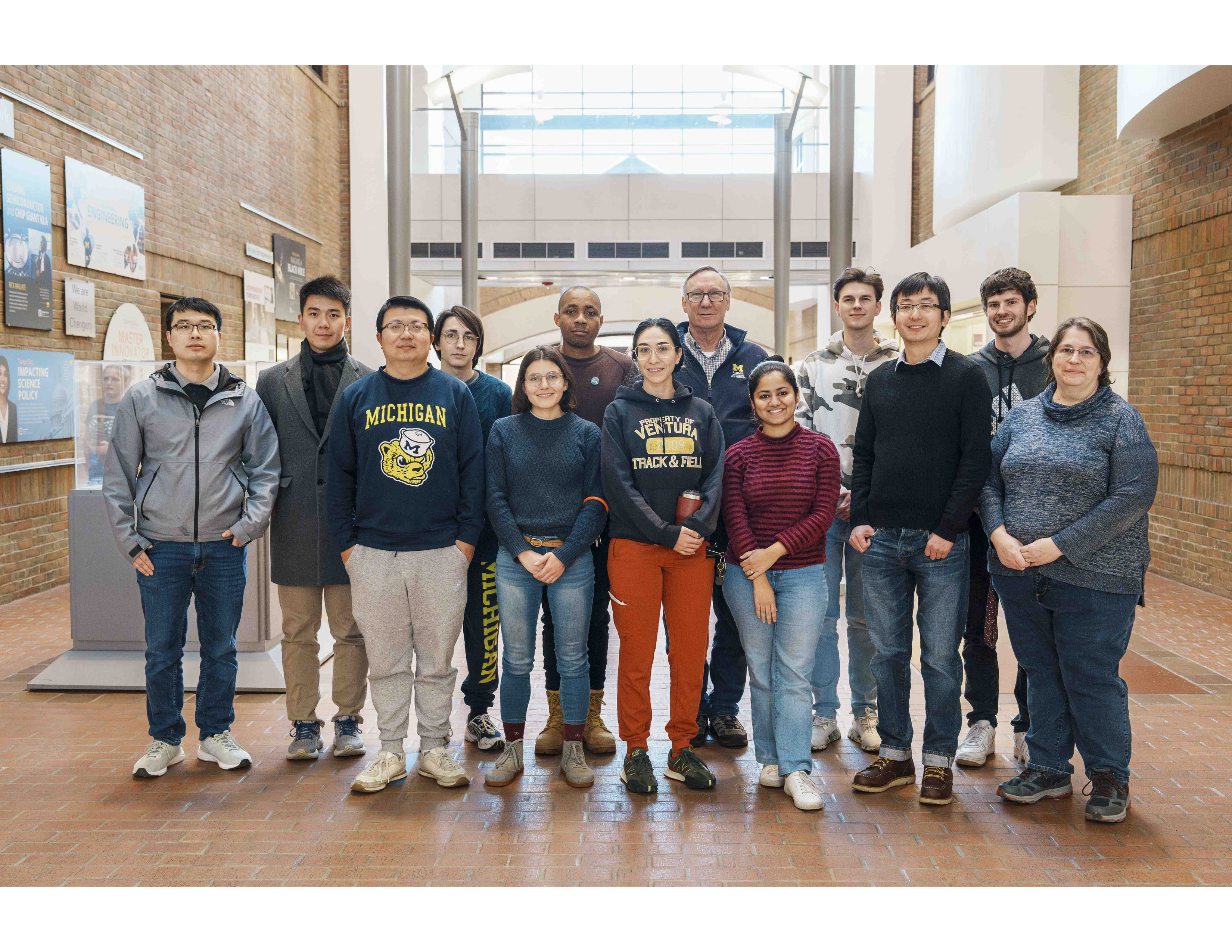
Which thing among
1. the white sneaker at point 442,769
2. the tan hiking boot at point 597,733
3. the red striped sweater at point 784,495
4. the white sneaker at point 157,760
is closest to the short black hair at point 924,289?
the red striped sweater at point 784,495

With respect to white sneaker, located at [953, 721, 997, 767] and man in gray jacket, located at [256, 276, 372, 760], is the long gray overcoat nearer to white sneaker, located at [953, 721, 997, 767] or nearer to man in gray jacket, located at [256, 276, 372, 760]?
man in gray jacket, located at [256, 276, 372, 760]

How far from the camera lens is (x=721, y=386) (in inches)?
158

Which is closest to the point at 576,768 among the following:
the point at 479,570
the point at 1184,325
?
the point at 479,570

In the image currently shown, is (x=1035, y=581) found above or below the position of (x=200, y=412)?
below

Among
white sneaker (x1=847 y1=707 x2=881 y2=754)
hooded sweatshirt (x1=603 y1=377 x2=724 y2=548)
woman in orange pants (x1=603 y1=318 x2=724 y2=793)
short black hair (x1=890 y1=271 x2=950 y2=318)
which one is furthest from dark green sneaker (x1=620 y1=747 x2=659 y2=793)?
short black hair (x1=890 y1=271 x2=950 y2=318)

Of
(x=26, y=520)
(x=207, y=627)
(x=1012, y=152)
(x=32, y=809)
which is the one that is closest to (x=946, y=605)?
(x=207, y=627)

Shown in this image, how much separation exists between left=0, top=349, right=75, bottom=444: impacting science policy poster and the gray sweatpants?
5478 millimetres

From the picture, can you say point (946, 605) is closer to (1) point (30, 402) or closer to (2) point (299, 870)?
(2) point (299, 870)

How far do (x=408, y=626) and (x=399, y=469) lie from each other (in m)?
0.64

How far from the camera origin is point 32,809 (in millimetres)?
3447

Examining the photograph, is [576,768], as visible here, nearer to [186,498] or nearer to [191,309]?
[186,498]

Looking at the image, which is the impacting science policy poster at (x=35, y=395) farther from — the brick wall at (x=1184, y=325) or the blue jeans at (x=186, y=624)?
the brick wall at (x=1184, y=325)

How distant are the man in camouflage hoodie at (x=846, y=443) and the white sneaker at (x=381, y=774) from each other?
182cm

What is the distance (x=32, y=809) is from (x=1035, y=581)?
389 cm
